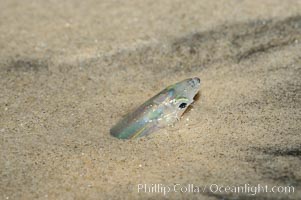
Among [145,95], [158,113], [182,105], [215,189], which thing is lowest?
[215,189]

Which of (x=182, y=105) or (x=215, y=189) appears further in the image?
(x=182, y=105)

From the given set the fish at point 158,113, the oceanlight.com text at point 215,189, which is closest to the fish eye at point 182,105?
the fish at point 158,113

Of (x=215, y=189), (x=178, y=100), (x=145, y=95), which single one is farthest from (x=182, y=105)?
(x=215, y=189)

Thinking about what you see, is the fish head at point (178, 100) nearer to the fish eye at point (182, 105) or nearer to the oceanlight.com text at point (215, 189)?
the fish eye at point (182, 105)

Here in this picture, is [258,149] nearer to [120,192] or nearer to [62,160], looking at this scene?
[120,192]

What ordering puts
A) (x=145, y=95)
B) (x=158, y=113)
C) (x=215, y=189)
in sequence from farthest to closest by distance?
(x=145, y=95), (x=158, y=113), (x=215, y=189)

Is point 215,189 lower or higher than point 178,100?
lower

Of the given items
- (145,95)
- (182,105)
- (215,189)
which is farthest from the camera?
(145,95)

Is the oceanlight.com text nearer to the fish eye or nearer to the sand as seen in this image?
the sand

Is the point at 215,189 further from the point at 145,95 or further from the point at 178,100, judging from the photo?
the point at 145,95
